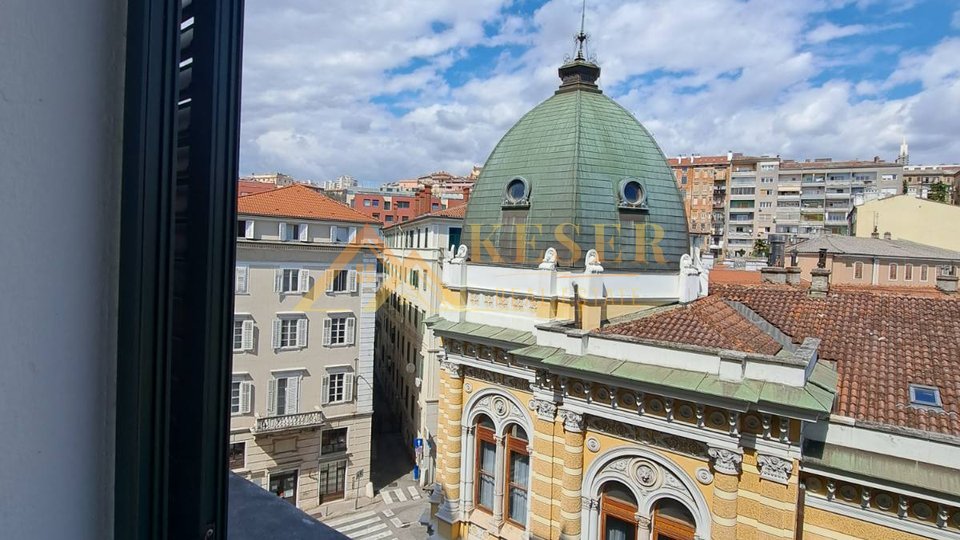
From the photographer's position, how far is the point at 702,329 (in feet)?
35.3

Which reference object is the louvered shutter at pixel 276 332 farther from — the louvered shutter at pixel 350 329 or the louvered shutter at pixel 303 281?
the louvered shutter at pixel 350 329

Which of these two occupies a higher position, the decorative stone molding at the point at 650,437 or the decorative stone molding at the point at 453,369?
the decorative stone molding at the point at 453,369

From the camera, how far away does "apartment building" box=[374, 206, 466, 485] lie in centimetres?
2545

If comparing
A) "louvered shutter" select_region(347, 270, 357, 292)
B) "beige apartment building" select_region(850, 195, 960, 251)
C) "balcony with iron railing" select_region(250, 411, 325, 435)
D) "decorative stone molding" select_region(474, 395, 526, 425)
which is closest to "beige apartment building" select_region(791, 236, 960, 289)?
"beige apartment building" select_region(850, 195, 960, 251)

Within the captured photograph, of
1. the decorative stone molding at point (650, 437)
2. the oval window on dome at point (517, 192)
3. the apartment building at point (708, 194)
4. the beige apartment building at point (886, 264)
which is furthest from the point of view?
the apartment building at point (708, 194)

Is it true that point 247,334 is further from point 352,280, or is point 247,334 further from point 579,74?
point 579,74

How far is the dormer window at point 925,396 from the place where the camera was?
895 cm

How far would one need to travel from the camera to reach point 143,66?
54.0 inches

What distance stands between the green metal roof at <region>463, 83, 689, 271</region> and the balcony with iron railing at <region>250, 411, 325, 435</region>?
11.9 m

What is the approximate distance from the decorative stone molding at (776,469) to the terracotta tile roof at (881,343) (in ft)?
5.48

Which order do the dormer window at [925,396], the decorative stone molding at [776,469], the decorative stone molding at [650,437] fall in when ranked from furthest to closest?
the decorative stone molding at [650,437]
the dormer window at [925,396]
the decorative stone molding at [776,469]

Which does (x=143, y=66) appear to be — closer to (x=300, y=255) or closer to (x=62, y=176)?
(x=62, y=176)

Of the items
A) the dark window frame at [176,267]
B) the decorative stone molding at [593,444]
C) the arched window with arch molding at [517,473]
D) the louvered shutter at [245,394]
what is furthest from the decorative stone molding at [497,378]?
the louvered shutter at [245,394]

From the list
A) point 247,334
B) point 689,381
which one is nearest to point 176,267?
point 689,381
